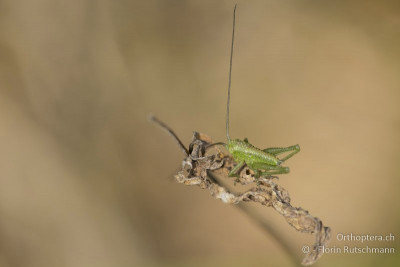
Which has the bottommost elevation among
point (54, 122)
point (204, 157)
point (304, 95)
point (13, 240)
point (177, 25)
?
point (13, 240)

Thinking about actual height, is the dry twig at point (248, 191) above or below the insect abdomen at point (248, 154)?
below

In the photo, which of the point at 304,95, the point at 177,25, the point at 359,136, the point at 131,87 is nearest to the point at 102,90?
the point at 131,87

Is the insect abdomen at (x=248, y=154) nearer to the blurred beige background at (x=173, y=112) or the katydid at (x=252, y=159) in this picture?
the katydid at (x=252, y=159)

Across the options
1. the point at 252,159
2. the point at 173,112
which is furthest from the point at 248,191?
the point at 173,112

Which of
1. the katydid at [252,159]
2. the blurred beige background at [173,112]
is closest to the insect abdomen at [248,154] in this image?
the katydid at [252,159]

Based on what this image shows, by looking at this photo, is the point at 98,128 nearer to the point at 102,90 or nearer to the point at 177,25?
the point at 102,90

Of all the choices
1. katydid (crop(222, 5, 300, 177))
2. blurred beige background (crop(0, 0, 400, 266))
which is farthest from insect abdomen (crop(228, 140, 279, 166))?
blurred beige background (crop(0, 0, 400, 266))
